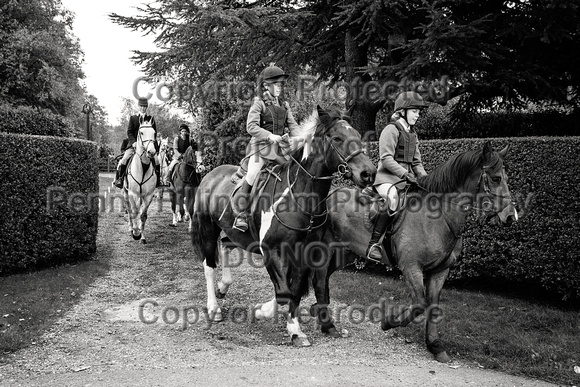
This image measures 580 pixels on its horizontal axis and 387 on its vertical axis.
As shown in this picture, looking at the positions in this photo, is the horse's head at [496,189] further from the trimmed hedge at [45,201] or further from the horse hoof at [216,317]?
the trimmed hedge at [45,201]

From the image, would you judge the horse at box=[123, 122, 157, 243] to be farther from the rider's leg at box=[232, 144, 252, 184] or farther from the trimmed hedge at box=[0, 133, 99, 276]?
the rider's leg at box=[232, 144, 252, 184]

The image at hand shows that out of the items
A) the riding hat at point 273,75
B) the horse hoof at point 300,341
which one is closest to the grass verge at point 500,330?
the horse hoof at point 300,341

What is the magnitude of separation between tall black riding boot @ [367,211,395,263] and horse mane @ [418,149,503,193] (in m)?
0.63

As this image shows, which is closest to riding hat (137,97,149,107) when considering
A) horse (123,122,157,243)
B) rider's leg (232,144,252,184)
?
horse (123,122,157,243)

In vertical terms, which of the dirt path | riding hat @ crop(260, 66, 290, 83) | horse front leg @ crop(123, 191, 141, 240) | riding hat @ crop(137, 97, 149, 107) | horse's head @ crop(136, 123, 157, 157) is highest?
riding hat @ crop(137, 97, 149, 107)

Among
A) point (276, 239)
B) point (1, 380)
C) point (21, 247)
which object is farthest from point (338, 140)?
point (21, 247)

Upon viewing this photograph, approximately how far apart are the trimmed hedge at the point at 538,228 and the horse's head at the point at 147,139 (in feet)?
24.1

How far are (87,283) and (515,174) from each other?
771 cm

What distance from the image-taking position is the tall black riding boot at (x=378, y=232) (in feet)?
20.3

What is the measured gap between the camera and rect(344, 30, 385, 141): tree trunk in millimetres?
10516

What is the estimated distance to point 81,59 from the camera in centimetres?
4200

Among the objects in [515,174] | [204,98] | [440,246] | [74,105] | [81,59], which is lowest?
[440,246]

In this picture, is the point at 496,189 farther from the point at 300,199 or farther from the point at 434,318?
the point at 300,199

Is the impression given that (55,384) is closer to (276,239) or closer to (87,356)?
(87,356)
